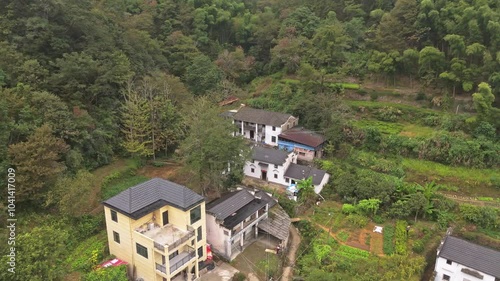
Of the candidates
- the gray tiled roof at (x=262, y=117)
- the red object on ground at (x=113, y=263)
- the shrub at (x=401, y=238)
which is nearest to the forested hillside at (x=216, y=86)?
the shrub at (x=401, y=238)

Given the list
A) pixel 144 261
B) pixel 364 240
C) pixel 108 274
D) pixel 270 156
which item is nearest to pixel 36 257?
pixel 108 274

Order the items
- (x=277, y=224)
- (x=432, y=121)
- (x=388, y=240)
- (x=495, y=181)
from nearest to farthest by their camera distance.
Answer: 1. (x=388, y=240)
2. (x=277, y=224)
3. (x=495, y=181)
4. (x=432, y=121)

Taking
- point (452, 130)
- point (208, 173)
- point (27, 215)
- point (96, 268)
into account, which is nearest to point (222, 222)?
point (208, 173)

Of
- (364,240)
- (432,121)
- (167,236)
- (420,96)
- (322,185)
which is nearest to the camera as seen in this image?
(167,236)

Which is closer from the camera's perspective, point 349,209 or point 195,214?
point 195,214

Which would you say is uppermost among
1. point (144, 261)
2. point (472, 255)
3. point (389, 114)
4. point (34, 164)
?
point (34, 164)

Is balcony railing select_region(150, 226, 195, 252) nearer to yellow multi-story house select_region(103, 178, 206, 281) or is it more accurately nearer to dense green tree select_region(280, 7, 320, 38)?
yellow multi-story house select_region(103, 178, 206, 281)

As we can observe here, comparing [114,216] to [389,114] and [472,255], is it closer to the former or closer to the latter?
[472,255]
